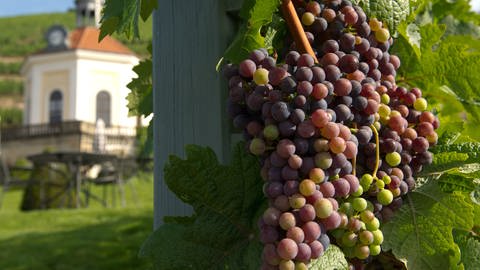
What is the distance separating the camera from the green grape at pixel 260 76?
1.84 feet

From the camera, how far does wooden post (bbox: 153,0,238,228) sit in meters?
0.75

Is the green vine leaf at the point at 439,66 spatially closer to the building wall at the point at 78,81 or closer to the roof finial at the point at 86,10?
the building wall at the point at 78,81

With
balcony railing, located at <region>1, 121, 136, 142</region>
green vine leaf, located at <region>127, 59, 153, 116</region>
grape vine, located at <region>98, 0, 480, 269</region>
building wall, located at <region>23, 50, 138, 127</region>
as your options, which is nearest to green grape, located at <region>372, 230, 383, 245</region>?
grape vine, located at <region>98, 0, 480, 269</region>

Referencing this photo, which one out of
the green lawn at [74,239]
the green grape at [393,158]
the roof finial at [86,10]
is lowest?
the green lawn at [74,239]

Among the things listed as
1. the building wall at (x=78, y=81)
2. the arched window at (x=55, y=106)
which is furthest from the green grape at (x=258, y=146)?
the arched window at (x=55, y=106)

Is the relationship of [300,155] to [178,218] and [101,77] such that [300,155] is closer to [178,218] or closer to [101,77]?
[178,218]

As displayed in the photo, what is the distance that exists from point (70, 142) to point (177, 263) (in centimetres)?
2184

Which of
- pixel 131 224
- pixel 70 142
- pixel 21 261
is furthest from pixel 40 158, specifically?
pixel 70 142

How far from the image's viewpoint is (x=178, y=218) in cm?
65

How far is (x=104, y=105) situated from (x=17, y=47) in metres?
18.5

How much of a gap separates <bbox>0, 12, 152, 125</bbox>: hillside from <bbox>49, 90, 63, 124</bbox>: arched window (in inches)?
279

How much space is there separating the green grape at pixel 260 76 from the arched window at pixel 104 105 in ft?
Result: 77.9

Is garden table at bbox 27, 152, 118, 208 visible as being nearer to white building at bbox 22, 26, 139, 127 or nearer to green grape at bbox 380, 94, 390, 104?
green grape at bbox 380, 94, 390, 104

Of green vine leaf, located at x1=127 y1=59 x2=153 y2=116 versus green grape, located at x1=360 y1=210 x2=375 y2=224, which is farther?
green vine leaf, located at x1=127 y1=59 x2=153 y2=116
